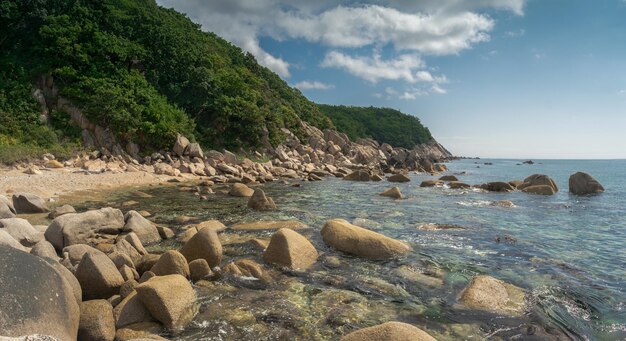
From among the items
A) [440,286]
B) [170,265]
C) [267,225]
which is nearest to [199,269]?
[170,265]

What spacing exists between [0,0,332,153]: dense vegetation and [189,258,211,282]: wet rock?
27133mm

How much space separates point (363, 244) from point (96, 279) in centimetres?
571

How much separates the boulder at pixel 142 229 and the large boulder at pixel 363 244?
15.9ft

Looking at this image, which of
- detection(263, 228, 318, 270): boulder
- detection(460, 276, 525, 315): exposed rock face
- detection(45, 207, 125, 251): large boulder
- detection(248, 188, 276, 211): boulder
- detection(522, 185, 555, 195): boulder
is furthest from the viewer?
detection(522, 185, 555, 195): boulder

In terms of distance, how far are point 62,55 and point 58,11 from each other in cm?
542

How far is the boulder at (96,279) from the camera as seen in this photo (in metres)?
5.83

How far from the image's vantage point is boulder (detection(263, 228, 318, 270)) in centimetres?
791

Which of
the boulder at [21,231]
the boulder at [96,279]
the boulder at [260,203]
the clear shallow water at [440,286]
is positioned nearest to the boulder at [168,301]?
the clear shallow water at [440,286]

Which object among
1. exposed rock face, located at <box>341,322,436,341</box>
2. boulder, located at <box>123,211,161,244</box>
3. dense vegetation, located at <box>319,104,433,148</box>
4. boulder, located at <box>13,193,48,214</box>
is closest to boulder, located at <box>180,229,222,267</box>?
boulder, located at <box>123,211,161,244</box>

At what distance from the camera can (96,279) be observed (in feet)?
19.2

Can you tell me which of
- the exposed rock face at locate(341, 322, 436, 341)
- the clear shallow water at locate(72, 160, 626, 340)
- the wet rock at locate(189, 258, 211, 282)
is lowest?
the clear shallow water at locate(72, 160, 626, 340)

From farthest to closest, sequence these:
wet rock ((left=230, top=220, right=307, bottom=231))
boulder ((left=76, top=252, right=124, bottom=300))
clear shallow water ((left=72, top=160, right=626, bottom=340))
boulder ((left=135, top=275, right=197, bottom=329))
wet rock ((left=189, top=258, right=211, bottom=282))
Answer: wet rock ((left=230, top=220, right=307, bottom=231)) < wet rock ((left=189, top=258, right=211, bottom=282)) < boulder ((left=76, top=252, right=124, bottom=300)) < clear shallow water ((left=72, top=160, right=626, bottom=340)) < boulder ((left=135, top=275, right=197, bottom=329))

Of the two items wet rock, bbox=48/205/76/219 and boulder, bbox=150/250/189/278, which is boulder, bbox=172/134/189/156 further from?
boulder, bbox=150/250/189/278

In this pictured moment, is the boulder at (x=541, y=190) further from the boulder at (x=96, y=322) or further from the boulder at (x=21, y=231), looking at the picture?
the boulder at (x=21, y=231)
